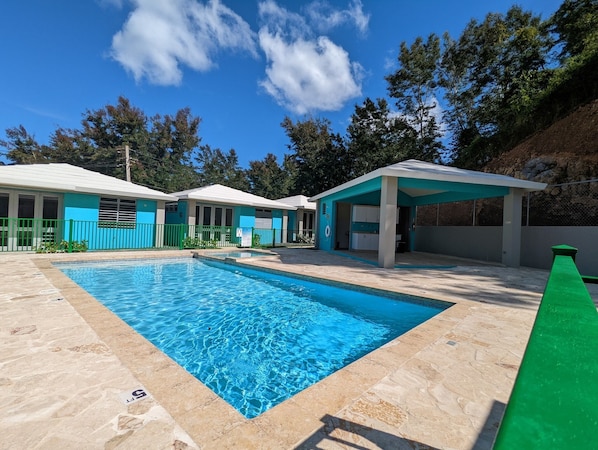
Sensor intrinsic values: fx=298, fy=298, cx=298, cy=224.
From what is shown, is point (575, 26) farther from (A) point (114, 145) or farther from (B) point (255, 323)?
(A) point (114, 145)

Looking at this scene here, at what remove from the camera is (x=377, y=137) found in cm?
2444

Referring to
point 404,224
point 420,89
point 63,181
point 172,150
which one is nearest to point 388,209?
point 404,224

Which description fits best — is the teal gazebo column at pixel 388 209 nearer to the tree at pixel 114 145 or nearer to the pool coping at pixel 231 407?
the pool coping at pixel 231 407

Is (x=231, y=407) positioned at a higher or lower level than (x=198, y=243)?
lower

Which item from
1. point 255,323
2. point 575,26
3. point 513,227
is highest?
point 575,26

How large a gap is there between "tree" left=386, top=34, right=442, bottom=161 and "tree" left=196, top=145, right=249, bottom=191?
21462 mm

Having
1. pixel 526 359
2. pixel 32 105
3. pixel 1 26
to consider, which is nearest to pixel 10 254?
pixel 1 26

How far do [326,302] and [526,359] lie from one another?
6008mm

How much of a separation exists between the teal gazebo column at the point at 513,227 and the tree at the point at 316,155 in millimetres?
16741

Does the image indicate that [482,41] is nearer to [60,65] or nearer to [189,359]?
[189,359]

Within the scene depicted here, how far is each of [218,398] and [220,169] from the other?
4150cm

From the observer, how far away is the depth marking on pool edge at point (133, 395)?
2.22 metres

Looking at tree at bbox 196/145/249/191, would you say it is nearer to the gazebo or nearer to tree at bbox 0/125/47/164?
tree at bbox 0/125/47/164

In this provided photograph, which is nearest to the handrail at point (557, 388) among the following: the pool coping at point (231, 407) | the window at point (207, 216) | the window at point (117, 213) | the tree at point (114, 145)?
the pool coping at point (231, 407)
